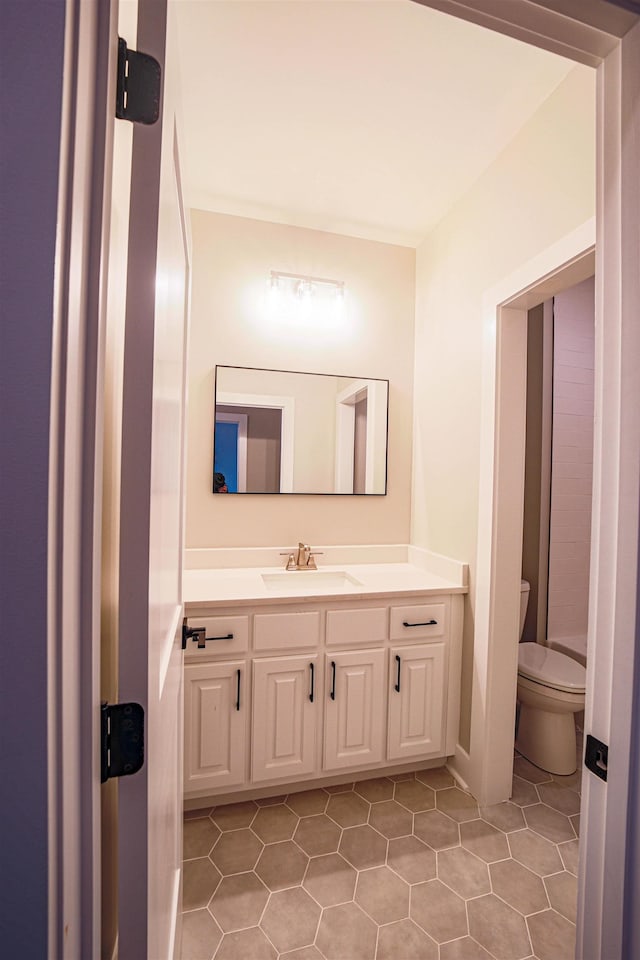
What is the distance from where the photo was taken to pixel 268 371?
92.9 inches

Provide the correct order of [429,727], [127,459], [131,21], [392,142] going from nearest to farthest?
[127,459]
[131,21]
[392,142]
[429,727]

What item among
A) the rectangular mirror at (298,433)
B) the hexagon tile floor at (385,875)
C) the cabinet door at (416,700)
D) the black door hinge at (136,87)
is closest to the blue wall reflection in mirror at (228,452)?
the rectangular mirror at (298,433)

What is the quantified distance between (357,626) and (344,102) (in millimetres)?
2046

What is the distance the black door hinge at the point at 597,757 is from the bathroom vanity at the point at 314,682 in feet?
3.73

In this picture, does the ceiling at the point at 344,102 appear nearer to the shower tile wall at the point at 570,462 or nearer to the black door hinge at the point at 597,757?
the shower tile wall at the point at 570,462

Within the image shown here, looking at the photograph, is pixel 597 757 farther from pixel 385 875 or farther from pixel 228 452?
pixel 228 452

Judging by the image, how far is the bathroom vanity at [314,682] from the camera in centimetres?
174

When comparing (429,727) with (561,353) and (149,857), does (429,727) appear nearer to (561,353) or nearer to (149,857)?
(149,857)

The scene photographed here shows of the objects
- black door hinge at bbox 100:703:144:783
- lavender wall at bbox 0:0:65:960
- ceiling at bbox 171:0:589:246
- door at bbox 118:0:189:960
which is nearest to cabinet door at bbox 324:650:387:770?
door at bbox 118:0:189:960

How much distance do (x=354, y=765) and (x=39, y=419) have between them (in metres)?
2.01

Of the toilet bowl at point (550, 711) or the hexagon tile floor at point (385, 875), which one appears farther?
the toilet bowl at point (550, 711)

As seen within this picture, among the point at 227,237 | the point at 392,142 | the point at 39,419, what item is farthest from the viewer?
the point at 227,237

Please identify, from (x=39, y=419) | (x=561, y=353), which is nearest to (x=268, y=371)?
(x=561, y=353)

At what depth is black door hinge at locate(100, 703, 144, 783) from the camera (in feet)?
1.70
